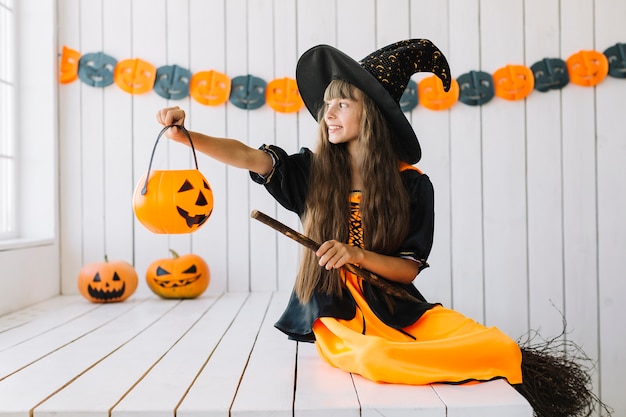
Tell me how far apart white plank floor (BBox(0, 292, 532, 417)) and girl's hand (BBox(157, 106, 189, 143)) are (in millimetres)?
636

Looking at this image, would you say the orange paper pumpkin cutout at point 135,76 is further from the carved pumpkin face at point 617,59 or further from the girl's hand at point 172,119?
the carved pumpkin face at point 617,59

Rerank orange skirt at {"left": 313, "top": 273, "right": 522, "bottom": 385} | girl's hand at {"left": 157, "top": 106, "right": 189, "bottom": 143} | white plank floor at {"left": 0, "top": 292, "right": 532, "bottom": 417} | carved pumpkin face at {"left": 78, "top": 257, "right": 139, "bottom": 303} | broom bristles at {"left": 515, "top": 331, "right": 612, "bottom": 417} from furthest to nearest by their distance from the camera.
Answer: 1. carved pumpkin face at {"left": 78, "top": 257, "right": 139, "bottom": 303}
2. broom bristles at {"left": 515, "top": 331, "right": 612, "bottom": 417}
3. girl's hand at {"left": 157, "top": 106, "right": 189, "bottom": 143}
4. orange skirt at {"left": 313, "top": 273, "right": 522, "bottom": 385}
5. white plank floor at {"left": 0, "top": 292, "right": 532, "bottom": 417}

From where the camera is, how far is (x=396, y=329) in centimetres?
185

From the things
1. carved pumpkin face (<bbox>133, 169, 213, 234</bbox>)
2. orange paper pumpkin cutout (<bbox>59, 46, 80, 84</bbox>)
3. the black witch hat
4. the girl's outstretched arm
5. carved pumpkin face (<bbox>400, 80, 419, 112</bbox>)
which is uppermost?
orange paper pumpkin cutout (<bbox>59, 46, 80, 84</bbox>)

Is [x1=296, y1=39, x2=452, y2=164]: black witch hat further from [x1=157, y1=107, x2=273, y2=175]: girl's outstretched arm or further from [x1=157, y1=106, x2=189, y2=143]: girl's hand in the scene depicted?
[x1=157, y1=106, x2=189, y2=143]: girl's hand

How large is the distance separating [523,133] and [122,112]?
196cm

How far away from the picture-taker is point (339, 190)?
6.41ft

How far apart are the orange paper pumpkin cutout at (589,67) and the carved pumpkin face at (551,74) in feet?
0.15

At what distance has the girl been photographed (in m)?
1.81

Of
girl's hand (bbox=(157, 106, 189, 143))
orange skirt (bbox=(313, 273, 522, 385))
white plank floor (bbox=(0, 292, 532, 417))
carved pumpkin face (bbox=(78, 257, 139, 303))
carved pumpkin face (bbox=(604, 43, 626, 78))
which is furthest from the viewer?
carved pumpkin face (bbox=(604, 43, 626, 78))

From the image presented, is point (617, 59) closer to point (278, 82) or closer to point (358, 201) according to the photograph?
point (278, 82)

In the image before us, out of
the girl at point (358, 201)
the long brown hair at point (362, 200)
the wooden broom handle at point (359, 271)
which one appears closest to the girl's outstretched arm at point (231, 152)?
the girl at point (358, 201)

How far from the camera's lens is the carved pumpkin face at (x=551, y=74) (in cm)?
315

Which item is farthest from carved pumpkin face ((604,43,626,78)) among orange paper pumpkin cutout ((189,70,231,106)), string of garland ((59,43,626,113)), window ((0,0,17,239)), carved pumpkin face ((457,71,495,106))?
window ((0,0,17,239))
